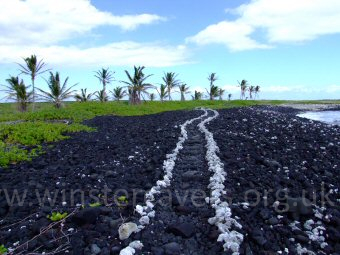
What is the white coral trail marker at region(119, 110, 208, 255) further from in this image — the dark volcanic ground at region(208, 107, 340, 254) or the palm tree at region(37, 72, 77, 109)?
the palm tree at region(37, 72, 77, 109)

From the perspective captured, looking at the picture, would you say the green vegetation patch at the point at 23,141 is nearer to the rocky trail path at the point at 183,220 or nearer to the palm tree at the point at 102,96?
the rocky trail path at the point at 183,220

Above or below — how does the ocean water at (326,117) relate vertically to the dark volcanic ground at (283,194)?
below

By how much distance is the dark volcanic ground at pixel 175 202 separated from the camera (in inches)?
192

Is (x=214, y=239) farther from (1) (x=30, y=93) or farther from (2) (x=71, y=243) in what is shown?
(1) (x=30, y=93)

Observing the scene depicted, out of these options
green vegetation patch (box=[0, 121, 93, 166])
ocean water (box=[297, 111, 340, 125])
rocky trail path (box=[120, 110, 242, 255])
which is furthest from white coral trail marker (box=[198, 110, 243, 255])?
ocean water (box=[297, 111, 340, 125])

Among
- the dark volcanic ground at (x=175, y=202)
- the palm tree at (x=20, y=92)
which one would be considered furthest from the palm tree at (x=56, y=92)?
the dark volcanic ground at (x=175, y=202)

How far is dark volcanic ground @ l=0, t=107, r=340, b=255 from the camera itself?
16.0 feet

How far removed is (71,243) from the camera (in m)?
4.77

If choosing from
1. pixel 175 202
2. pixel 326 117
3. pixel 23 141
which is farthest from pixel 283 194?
pixel 326 117

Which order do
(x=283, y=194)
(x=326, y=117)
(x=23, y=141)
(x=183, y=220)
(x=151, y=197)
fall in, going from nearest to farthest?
(x=183, y=220) < (x=151, y=197) < (x=283, y=194) < (x=23, y=141) < (x=326, y=117)

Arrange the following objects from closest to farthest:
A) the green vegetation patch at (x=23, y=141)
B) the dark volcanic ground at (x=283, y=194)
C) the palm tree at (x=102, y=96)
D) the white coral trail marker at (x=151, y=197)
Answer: the dark volcanic ground at (x=283, y=194) < the white coral trail marker at (x=151, y=197) < the green vegetation patch at (x=23, y=141) < the palm tree at (x=102, y=96)

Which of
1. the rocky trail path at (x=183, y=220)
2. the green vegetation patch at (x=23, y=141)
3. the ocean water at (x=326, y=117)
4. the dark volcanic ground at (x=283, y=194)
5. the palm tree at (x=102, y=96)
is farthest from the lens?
the palm tree at (x=102, y=96)

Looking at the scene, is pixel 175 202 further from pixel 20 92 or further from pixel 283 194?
pixel 20 92

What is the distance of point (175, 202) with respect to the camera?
20.8 ft
